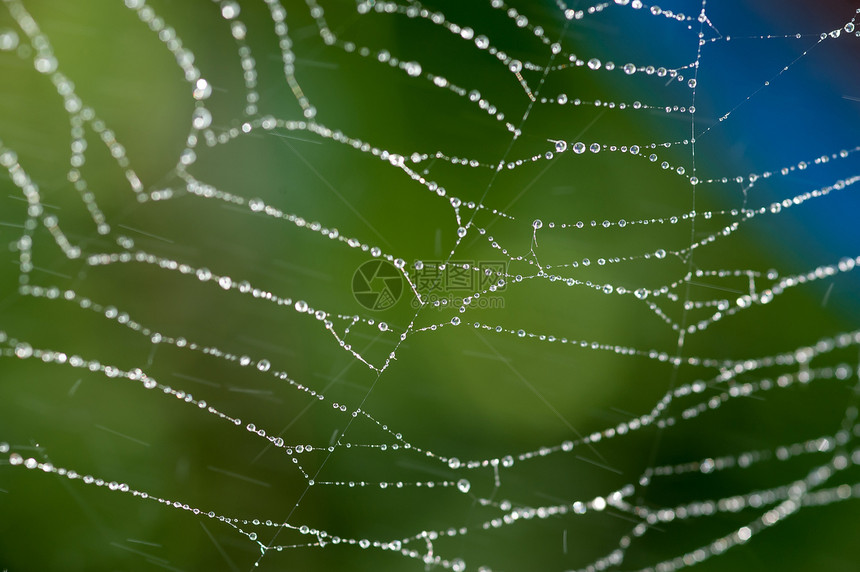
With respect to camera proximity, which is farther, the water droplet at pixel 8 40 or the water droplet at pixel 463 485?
the water droplet at pixel 463 485

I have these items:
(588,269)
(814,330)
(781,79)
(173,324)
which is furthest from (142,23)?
(814,330)

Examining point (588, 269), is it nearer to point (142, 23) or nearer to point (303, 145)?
point (303, 145)

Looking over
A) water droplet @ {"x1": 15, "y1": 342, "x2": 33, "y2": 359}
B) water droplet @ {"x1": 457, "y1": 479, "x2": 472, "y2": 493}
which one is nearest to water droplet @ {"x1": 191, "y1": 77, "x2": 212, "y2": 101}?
water droplet @ {"x1": 15, "y1": 342, "x2": 33, "y2": 359}

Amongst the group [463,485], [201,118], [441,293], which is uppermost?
[201,118]

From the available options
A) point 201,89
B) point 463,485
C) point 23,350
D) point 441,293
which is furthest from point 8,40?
point 463,485

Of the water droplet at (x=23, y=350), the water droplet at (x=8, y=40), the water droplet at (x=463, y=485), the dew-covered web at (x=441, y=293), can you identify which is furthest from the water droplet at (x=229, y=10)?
the water droplet at (x=463, y=485)

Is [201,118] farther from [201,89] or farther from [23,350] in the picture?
[23,350]

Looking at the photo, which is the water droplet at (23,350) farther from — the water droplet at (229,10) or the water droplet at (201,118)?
the water droplet at (229,10)

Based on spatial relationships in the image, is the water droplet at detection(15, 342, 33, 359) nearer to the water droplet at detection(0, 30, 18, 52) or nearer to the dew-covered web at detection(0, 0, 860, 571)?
the dew-covered web at detection(0, 0, 860, 571)
